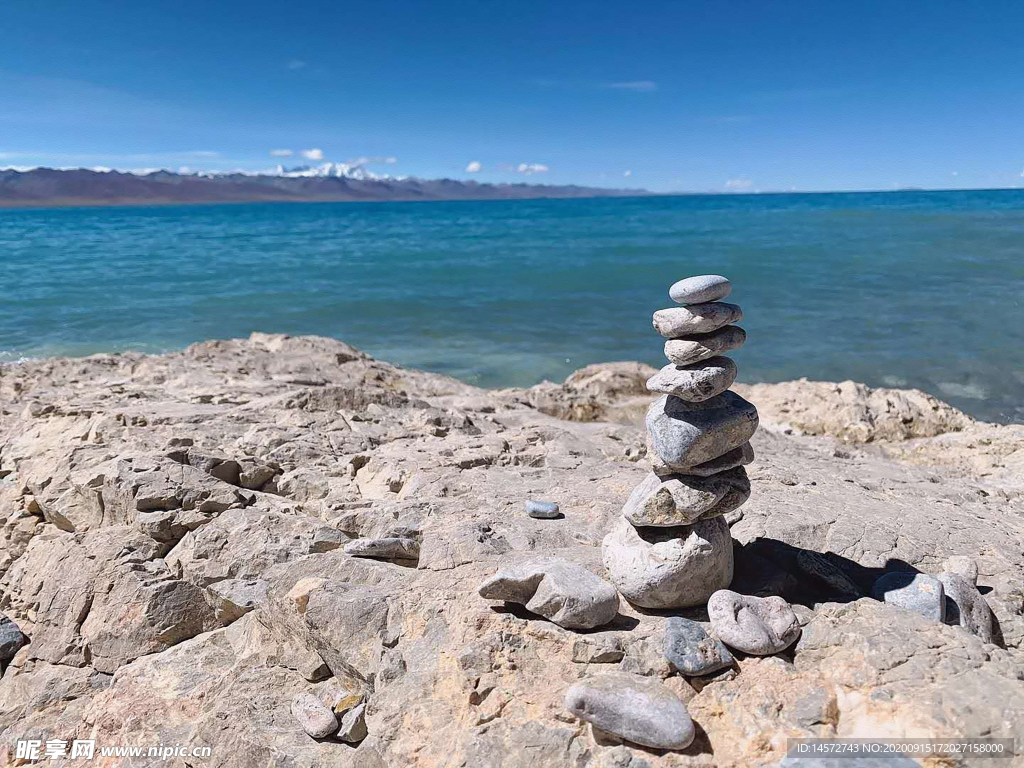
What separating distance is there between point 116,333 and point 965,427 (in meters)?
16.0

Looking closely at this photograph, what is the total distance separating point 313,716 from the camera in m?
3.15

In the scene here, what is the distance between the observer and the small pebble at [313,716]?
3.08m

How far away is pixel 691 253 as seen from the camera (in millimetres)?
30609

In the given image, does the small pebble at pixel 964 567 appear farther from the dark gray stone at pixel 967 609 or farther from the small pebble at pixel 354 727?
the small pebble at pixel 354 727

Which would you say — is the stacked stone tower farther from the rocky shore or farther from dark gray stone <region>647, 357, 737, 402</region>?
the rocky shore

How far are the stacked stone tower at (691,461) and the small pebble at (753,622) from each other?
225 mm

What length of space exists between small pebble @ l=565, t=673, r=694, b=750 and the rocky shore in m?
0.02

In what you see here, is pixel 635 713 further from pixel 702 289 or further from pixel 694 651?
pixel 702 289

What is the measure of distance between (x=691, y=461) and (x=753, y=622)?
2.59 feet

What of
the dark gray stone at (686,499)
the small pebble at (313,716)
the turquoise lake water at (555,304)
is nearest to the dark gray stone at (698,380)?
the dark gray stone at (686,499)

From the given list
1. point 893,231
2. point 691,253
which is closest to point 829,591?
point 691,253

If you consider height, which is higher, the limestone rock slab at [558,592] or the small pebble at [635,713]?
the limestone rock slab at [558,592]

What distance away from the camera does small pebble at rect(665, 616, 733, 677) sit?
2943mm

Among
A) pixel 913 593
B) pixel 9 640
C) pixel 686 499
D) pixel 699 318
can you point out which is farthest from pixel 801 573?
pixel 9 640
